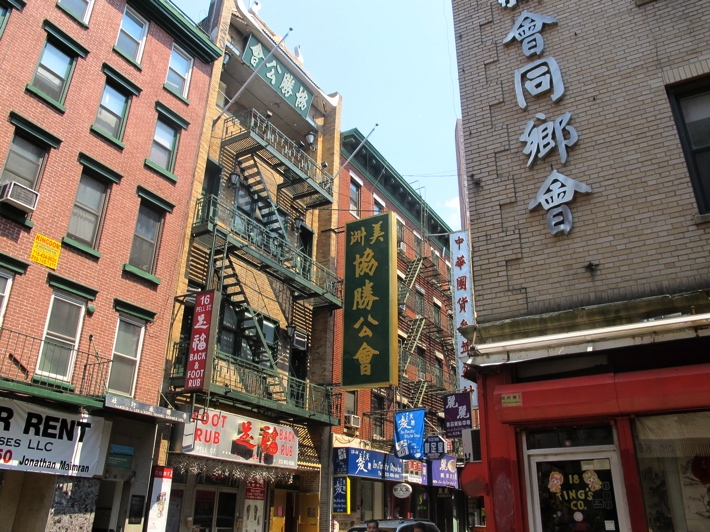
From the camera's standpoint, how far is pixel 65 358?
12.7m

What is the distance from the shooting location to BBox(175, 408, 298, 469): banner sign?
46.9ft

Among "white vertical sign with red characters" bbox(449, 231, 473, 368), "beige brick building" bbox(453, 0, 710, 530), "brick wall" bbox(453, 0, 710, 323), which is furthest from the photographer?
"white vertical sign with red characters" bbox(449, 231, 473, 368)

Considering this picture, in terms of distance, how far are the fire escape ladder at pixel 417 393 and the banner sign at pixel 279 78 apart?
14.0 m

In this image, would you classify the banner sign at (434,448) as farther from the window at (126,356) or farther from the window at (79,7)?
the window at (79,7)

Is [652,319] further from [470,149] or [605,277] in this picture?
[470,149]

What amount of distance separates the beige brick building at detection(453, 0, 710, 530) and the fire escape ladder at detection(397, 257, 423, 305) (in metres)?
18.1

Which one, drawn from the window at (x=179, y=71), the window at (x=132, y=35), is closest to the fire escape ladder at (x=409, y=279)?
the window at (x=179, y=71)

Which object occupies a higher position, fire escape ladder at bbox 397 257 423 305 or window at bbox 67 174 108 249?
fire escape ladder at bbox 397 257 423 305

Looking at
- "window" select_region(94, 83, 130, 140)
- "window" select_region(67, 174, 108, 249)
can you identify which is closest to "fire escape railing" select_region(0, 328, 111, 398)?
"window" select_region(67, 174, 108, 249)

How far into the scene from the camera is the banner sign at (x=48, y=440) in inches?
434

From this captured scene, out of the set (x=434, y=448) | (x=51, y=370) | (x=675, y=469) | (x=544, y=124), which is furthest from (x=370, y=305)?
(x=675, y=469)

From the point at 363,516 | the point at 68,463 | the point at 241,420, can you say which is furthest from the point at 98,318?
the point at 363,516

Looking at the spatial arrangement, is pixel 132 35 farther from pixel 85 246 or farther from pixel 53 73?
pixel 85 246

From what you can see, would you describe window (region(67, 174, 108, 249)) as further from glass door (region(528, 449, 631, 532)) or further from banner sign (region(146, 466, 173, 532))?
glass door (region(528, 449, 631, 532))
